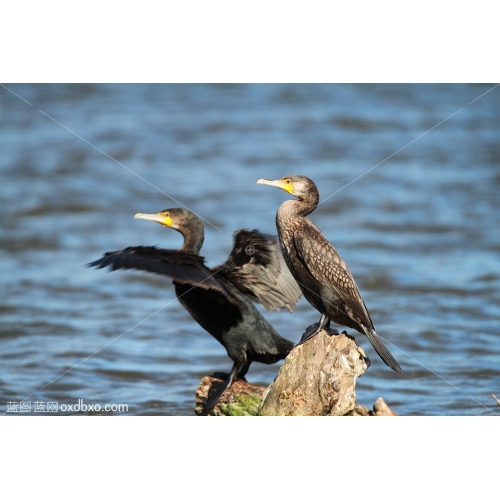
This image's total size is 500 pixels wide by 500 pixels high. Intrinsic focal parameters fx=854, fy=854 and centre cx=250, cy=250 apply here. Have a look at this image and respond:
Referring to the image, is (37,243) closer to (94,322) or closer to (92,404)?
(94,322)

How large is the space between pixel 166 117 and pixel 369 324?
574 inches

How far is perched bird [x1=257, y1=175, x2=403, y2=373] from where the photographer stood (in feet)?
20.2

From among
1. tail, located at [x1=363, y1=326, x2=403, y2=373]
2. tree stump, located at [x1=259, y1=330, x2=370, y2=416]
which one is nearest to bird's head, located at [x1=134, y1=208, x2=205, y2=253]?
tree stump, located at [x1=259, y1=330, x2=370, y2=416]

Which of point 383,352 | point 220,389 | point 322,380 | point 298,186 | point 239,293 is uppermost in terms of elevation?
point 298,186

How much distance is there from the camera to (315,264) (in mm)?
6160

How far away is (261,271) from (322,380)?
1377 mm

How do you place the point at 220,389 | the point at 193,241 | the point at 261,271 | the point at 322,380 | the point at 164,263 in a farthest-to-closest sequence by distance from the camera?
the point at 193,241 < the point at 261,271 < the point at 220,389 < the point at 164,263 < the point at 322,380

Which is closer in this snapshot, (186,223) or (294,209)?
(294,209)

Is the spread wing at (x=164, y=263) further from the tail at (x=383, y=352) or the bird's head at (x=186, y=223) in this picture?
the tail at (x=383, y=352)

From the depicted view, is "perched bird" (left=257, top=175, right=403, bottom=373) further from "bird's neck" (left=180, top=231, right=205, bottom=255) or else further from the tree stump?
"bird's neck" (left=180, top=231, right=205, bottom=255)

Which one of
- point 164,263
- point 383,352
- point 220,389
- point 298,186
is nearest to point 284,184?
point 298,186

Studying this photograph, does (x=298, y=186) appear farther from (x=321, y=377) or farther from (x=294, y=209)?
(x=321, y=377)

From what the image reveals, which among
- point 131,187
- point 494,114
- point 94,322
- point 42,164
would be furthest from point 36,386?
point 494,114

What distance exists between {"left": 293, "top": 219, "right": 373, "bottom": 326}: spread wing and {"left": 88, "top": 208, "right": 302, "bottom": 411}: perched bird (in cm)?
71
